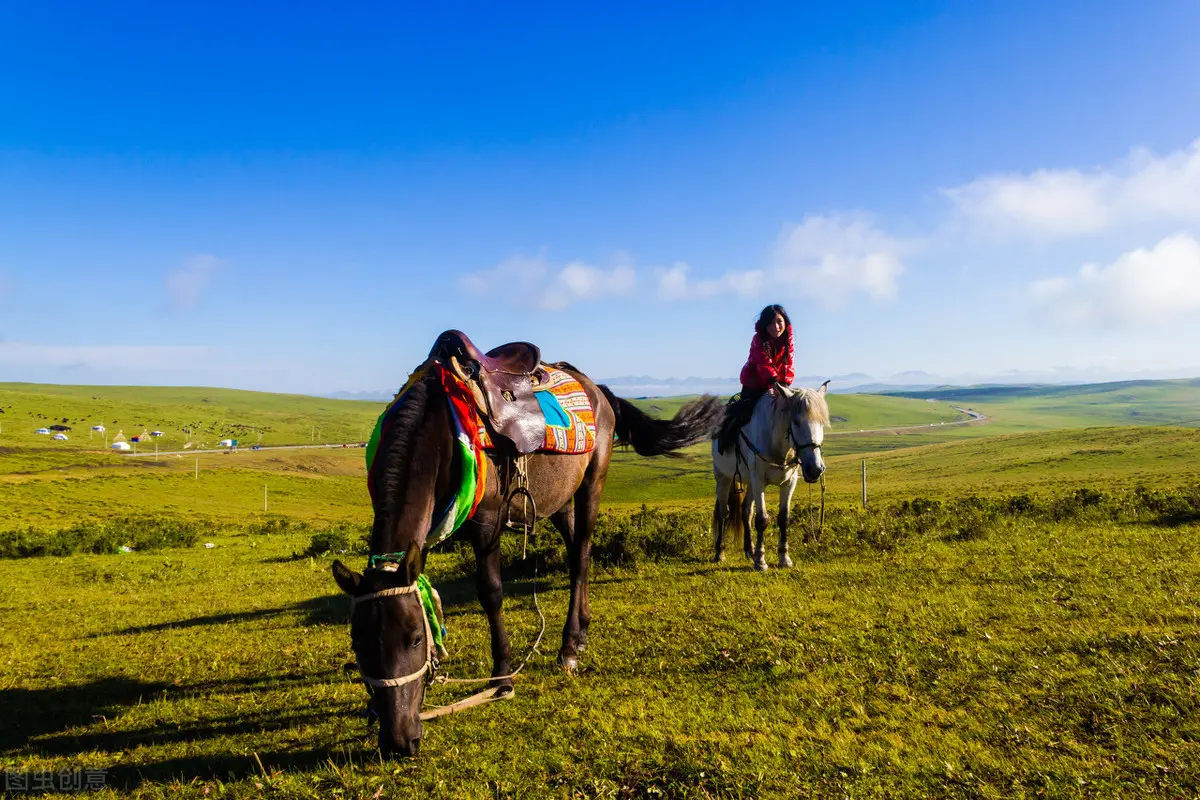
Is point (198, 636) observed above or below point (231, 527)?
above

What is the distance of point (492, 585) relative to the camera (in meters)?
5.49

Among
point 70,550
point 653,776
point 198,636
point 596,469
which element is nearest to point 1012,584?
point 596,469

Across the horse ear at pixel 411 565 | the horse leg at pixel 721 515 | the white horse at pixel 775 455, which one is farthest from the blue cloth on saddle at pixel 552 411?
the horse leg at pixel 721 515

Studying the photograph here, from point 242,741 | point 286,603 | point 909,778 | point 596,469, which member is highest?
point 596,469

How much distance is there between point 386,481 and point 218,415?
209 meters

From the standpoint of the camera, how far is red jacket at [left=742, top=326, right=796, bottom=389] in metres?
10.6

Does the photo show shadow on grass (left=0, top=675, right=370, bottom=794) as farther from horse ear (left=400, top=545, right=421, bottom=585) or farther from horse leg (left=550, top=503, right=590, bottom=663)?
horse leg (left=550, top=503, right=590, bottom=663)

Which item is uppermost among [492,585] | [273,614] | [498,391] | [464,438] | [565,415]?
[498,391]

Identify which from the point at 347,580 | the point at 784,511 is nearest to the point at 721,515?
the point at 784,511

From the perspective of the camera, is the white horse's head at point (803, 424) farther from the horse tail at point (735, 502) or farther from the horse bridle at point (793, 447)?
the horse tail at point (735, 502)

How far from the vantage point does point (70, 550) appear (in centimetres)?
2064

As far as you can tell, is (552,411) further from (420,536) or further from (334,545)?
(334,545)

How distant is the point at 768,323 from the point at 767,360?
65cm

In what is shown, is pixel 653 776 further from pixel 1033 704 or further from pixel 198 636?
pixel 198 636
